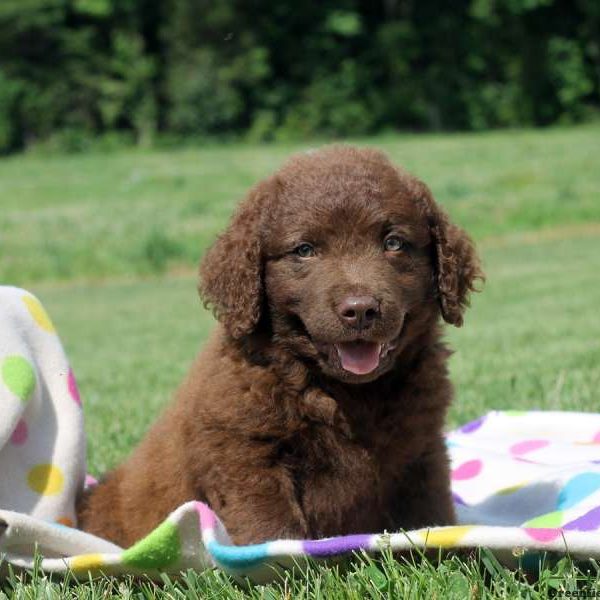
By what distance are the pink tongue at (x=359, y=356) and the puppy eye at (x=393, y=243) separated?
12.8 inches

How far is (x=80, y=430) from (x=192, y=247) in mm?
12144

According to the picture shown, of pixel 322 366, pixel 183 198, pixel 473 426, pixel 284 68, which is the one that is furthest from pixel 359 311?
pixel 284 68

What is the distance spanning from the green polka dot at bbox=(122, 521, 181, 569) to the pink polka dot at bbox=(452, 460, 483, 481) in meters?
1.73

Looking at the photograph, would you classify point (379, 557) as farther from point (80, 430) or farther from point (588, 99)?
point (588, 99)

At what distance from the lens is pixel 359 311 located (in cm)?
283

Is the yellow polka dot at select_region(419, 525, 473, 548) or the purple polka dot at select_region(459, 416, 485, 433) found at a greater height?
the yellow polka dot at select_region(419, 525, 473, 548)

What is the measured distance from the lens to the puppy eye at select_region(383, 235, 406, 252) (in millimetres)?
3086

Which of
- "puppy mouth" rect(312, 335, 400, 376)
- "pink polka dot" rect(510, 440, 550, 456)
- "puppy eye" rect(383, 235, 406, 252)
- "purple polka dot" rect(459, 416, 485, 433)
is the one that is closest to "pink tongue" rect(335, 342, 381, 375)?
"puppy mouth" rect(312, 335, 400, 376)

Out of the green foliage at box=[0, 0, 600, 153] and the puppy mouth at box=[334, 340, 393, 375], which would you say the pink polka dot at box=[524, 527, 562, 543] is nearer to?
the puppy mouth at box=[334, 340, 393, 375]

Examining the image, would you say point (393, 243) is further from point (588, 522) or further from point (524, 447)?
point (524, 447)

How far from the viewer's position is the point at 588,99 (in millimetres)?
41688

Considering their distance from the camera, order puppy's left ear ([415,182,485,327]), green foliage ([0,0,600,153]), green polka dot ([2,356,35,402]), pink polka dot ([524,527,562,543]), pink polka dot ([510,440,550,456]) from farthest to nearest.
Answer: green foliage ([0,0,600,153]) < pink polka dot ([510,440,550,456]) < green polka dot ([2,356,35,402]) < puppy's left ear ([415,182,485,327]) < pink polka dot ([524,527,562,543])

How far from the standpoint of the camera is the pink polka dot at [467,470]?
419 cm

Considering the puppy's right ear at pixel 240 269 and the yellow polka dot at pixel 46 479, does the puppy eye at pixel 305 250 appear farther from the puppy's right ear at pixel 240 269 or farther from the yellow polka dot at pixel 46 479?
the yellow polka dot at pixel 46 479
